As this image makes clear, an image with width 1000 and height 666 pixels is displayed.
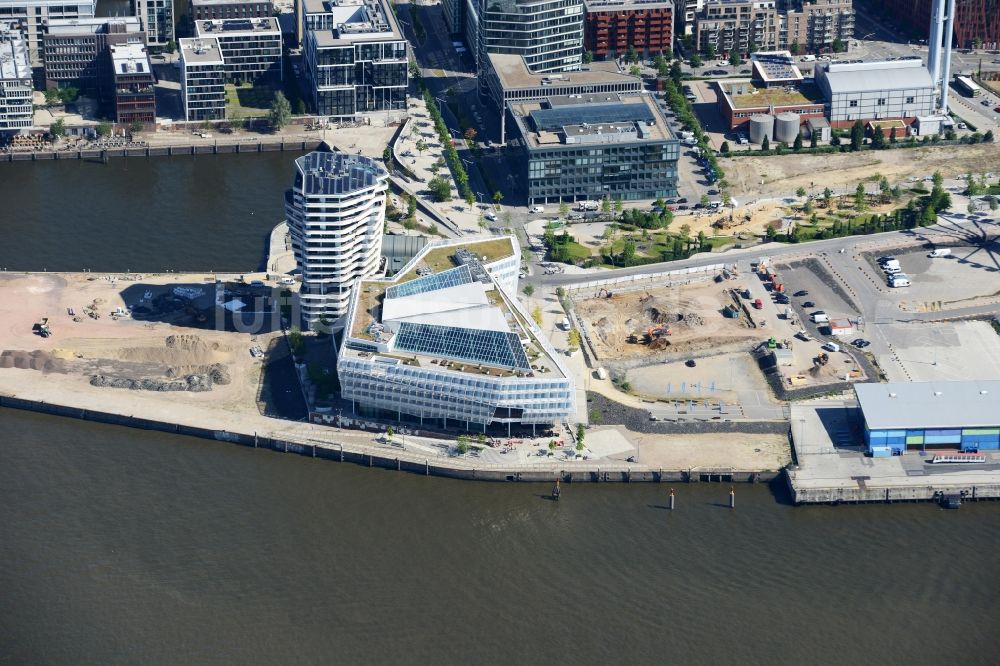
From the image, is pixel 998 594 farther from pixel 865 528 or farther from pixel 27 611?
pixel 27 611

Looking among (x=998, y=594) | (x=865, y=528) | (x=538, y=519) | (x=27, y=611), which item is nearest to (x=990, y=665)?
(x=998, y=594)

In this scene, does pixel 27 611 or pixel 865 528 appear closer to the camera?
pixel 27 611

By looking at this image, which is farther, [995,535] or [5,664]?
[995,535]

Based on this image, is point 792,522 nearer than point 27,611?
No

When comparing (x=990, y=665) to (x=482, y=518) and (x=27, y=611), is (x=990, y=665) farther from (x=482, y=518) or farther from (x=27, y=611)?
(x=27, y=611)

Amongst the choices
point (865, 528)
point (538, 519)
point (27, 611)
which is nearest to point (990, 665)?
point (865, 528)

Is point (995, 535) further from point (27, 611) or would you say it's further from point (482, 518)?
point (27, 611)

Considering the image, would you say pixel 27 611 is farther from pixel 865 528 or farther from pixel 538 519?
pixel 865 528
